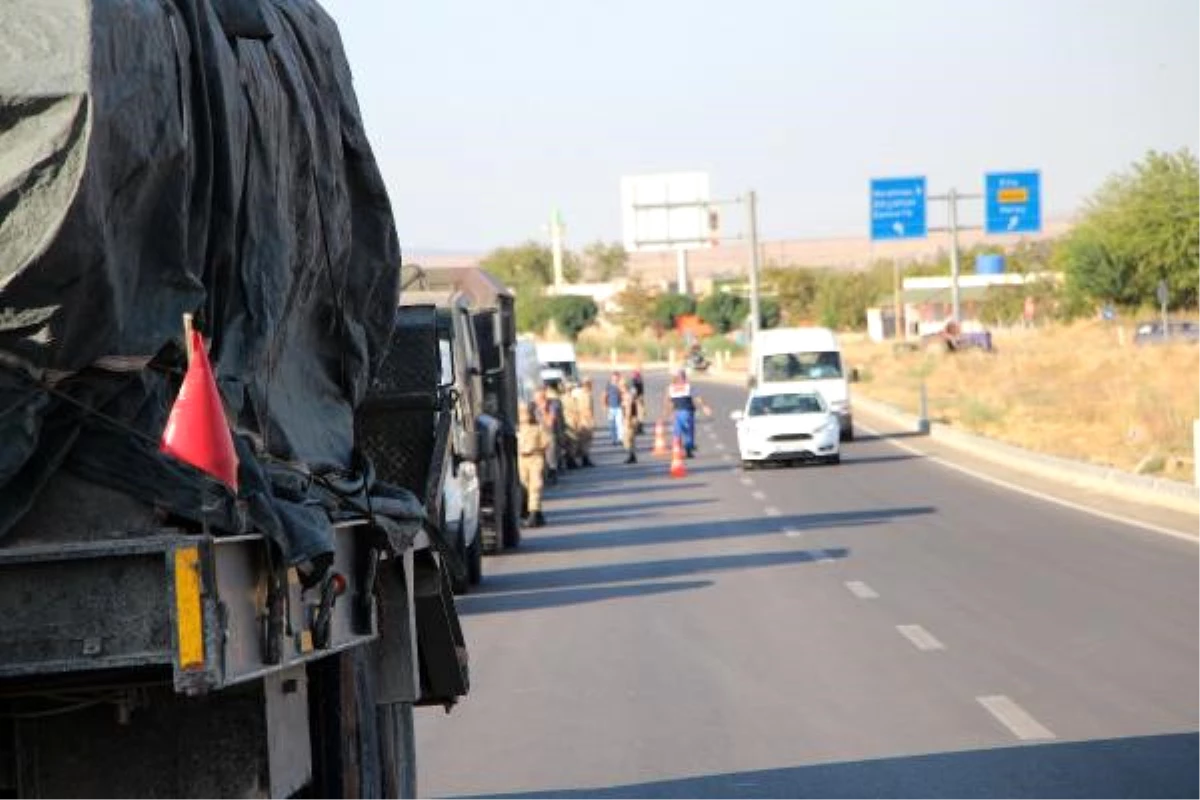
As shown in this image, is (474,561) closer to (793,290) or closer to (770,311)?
(770,311)

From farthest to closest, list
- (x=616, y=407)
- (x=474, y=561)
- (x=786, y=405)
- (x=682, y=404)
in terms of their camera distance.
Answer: (x=616, y=407)
(x=682, y=404)
(x=786, y=405)
(x=474, y=561)

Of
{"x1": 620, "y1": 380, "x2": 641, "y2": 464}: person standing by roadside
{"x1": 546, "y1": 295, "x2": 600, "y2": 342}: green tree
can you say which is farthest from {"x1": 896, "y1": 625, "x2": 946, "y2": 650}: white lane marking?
{"x1": 546, "y1": 295, "x2": 600, "y2": 342}: green tree

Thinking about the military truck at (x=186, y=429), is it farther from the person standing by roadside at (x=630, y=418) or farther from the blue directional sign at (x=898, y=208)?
the blue directional sign at (x=898, y=208)

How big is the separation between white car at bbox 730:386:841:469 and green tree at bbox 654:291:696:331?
11956 centimetres

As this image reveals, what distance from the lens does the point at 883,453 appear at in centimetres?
4369

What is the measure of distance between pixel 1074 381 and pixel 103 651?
61978 mm

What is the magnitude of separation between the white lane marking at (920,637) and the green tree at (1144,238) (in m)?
74.2

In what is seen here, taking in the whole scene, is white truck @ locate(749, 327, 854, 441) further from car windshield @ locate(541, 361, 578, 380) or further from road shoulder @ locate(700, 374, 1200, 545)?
car windshield @ locate(541, 361, 578, 380)

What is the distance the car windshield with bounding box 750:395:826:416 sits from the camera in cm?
4003

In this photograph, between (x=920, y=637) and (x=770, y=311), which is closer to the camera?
(x=920, y=637)

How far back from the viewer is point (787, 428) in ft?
129

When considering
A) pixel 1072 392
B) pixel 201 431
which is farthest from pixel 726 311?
pixel 201 431

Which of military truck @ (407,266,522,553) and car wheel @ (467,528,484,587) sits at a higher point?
military truck @ (407,266,522,553)

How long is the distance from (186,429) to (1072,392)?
5793cm
